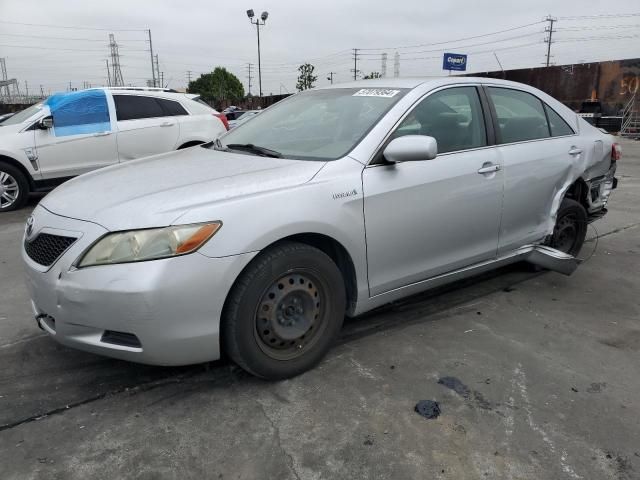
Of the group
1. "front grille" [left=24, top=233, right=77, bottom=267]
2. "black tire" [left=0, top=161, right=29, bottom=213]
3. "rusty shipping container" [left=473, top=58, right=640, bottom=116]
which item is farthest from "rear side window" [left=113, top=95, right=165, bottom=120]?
"rusty shipping container" [left=473, top=58, right=640, bottom=116]

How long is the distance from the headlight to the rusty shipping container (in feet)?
83.8

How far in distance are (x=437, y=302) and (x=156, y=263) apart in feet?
7.81

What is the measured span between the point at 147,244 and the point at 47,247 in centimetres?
64

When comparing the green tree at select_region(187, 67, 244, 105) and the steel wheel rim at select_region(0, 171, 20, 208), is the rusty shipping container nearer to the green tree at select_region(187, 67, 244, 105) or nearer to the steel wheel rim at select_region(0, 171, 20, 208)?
the steel wheel rim at select_region(0, 171, 20, 208)

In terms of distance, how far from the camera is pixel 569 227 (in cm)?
463

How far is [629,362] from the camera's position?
10.4ft

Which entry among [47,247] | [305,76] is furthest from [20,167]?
[305,76]

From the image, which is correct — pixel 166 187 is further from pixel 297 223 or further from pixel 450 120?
pixel 450 120

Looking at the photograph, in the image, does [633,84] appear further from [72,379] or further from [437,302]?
[72,379]

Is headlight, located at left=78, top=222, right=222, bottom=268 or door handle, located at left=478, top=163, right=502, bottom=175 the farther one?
door handle, located at left=478, top=163, right=502, bottom=175

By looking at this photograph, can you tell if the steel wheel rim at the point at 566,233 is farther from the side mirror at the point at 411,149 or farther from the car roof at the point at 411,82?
the side mirror at the point at 411,149

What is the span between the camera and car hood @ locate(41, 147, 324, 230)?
2.47 meters

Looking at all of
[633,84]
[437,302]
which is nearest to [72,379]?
[437,302]

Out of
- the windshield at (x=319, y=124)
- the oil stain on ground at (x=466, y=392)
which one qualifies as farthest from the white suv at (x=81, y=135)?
the oil stain on ground at (x=466, y=392)
